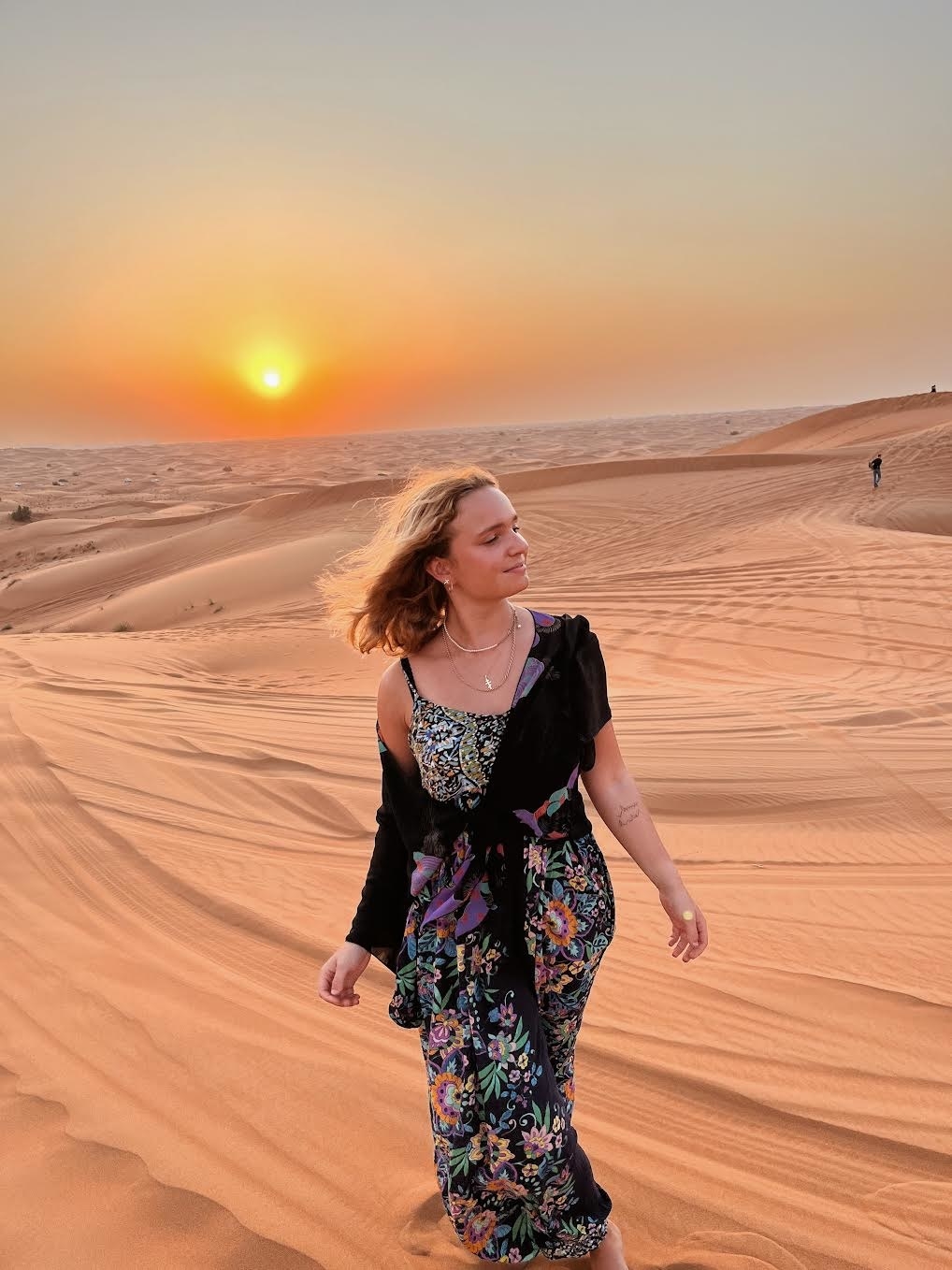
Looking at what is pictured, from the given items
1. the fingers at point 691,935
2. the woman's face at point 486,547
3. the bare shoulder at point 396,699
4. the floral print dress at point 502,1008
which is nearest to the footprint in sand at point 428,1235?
the floral print dress at point 502,1008

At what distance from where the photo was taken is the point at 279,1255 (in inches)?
89.7

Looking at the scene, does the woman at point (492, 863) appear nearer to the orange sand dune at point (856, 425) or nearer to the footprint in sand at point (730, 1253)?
the footprint in sand at point (730, 1253)

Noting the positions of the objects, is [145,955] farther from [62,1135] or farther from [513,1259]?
[513,1259]

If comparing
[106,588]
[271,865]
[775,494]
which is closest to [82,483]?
[106,588]

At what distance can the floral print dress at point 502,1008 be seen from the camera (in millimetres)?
1882

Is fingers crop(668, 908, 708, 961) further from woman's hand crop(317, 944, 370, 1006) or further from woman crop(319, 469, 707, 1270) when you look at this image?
woman's hand crop(317, 944, 370, 1006)

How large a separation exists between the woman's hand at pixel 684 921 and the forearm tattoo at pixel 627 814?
17cm

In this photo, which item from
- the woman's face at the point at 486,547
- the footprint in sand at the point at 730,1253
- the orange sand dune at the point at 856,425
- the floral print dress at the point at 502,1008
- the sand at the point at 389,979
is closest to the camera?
the floral print dress at the point at 502,1008

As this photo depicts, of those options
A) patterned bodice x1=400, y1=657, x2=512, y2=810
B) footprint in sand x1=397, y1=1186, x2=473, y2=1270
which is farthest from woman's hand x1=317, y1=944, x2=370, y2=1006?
footprint in sand x1=397, y1=1186, x2=473, y2=1270

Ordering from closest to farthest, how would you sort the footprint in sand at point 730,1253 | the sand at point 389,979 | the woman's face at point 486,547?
the woman's face at point 486,547
the footprint in sand at point 730,1253
the sand at point 389,979

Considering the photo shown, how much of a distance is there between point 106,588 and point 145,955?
17245mm

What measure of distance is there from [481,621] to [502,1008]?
0.83 meters

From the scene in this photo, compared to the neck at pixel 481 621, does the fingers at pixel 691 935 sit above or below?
below

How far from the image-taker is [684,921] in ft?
6.93
